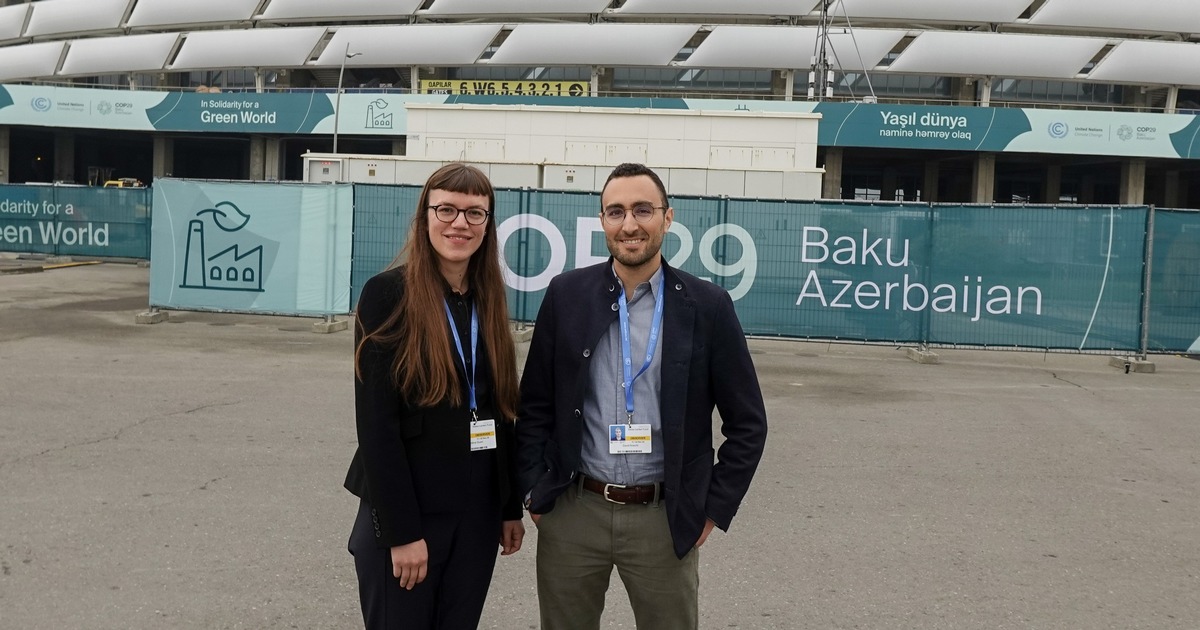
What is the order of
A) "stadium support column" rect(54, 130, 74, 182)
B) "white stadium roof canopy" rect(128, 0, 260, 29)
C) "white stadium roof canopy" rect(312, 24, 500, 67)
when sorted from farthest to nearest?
1. "stadium support column" rect(54, 130, 74, 182)
2. "white stadium roof canopy" rect(128, 0, 260, 29)
3. "white stadium roof canopy" rect(312, 24, 500, 67)

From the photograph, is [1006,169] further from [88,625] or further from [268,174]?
[88,625]

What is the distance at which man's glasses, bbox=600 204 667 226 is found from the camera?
273 cm

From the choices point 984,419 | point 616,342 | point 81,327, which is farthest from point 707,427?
point 81,327

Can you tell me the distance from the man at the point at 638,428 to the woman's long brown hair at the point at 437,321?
0.14 metres

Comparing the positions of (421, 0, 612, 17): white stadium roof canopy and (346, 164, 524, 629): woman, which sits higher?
(421, 0, 612, 17): white stadium roof canopy

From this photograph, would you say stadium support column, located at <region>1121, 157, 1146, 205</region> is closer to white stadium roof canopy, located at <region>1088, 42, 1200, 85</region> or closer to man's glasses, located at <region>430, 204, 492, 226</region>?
white stadium roof canopy, located at <region>1088, 42, 1200, 85</region>

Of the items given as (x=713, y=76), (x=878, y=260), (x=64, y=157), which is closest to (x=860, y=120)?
(x=713, y=76)

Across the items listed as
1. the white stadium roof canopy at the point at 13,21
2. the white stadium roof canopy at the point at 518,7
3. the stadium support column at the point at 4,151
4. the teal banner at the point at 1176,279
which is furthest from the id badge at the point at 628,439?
the white stadium roof canopy at the point at 13,21

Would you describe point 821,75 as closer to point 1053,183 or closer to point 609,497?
point 1053,183

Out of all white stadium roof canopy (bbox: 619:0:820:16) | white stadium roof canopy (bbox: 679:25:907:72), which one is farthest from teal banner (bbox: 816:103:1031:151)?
white stadium roof canopy (bbox: 619:0:820:16)

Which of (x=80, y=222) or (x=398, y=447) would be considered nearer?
(x=398, y=447)

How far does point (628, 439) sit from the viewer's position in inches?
107

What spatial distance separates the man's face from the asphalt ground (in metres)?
1.93

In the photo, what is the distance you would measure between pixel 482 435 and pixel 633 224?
0.71 m
